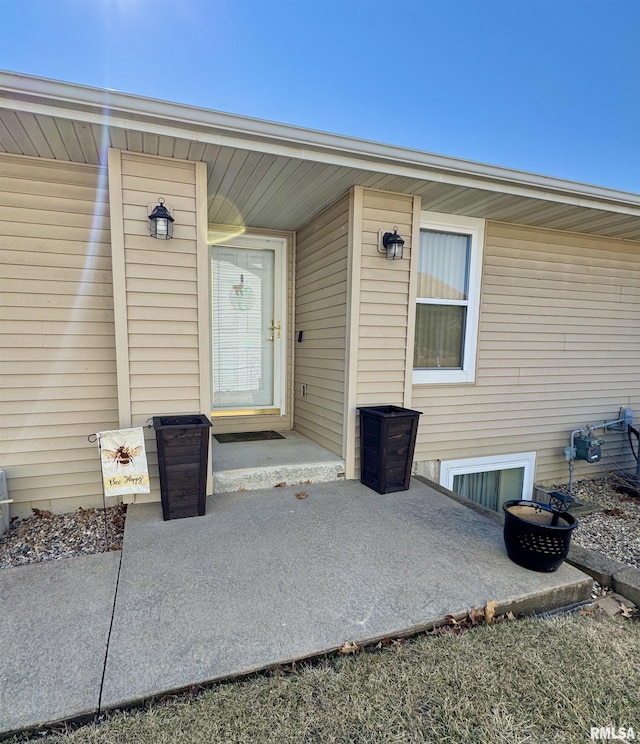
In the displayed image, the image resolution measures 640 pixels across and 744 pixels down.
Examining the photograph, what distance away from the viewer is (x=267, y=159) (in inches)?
106

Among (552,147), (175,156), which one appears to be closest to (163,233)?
(175,156)

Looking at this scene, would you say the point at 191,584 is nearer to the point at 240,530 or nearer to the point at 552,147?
the point at 240,530

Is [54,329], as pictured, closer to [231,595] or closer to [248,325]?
[248,325]

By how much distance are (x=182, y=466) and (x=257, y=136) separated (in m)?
2.15

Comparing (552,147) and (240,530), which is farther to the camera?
(552,147)

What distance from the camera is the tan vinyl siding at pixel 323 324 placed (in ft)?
11.5

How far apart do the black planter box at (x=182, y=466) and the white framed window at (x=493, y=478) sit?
2593mm

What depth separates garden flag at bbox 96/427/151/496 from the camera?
8.47 ft

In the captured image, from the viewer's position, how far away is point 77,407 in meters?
3.02

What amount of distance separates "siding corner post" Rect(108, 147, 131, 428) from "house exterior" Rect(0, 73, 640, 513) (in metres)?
0.01

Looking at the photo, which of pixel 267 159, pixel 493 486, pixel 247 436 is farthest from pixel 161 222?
pixel 493 486

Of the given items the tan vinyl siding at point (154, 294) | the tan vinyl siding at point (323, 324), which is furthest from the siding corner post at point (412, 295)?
the tan vinyl siding at point (154, 294)

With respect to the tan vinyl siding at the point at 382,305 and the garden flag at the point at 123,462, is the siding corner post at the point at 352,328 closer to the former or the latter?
the tan vinyl siding at the point at 382,305

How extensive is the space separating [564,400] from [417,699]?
4161 millimetres
